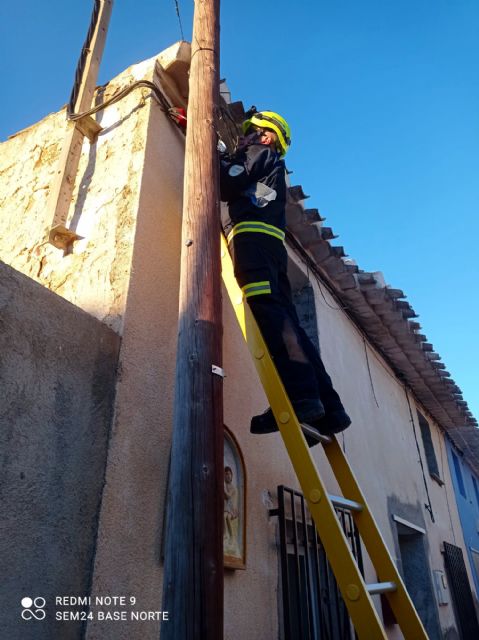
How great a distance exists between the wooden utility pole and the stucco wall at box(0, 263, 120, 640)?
448 millimetres

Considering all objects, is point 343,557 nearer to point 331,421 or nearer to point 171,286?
point 331,421

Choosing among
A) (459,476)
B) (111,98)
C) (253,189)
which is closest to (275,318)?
(253,189)

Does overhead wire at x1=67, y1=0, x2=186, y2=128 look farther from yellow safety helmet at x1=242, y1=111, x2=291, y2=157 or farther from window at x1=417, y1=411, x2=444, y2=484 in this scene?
window at x1=417, y1=411, x2=444, y2=484

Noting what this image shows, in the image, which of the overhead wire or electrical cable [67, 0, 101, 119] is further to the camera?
electrical cable [67, 0, 101, 119]

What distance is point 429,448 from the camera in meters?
8.54

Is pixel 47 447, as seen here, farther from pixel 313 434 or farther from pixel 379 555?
pixel 379 555

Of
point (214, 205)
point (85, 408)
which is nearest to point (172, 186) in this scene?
point (214, 205)

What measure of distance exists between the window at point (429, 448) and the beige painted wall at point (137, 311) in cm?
509

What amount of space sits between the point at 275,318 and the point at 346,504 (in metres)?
0.89

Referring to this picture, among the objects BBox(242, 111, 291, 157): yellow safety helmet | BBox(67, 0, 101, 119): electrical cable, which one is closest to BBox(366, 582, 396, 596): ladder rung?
BBox(242, 111, 291, 157): yellow safety helmet

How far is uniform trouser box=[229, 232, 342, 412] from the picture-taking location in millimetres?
2297

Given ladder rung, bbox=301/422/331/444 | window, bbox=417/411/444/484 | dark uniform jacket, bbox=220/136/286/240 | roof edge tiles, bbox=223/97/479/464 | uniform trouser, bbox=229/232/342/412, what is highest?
roof edge tiles, bbox=223/97/479/464

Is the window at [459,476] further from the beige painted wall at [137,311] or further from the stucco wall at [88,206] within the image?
the stucco wall at [88,206]

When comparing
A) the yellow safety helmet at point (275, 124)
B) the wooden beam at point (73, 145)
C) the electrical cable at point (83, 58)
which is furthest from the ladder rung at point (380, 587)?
the electrical cable at point (83, 58)
